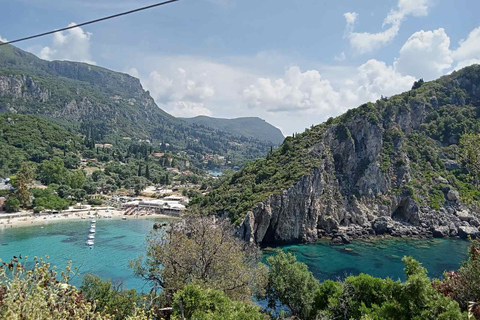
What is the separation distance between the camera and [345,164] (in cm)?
5319

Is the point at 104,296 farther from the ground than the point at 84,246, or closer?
farther from the ground

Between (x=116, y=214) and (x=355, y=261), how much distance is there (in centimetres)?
4433

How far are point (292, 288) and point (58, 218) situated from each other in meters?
47.4

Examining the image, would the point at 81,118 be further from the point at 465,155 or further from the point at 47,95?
the point at 465,155

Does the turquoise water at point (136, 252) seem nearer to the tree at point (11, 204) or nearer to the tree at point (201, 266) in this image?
the tree at point (11, 204)

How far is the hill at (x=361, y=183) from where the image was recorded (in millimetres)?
42406

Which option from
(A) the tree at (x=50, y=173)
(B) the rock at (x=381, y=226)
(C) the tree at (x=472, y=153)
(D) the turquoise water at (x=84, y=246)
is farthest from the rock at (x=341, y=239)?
(A) the tree at (x=50, y=173)

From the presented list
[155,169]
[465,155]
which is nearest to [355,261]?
[465,155]

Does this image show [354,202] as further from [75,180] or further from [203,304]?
[75,180]

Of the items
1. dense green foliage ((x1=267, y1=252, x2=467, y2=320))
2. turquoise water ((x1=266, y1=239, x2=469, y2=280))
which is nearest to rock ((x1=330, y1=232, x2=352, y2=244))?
turquoise water ((x1=266, y1=239, x2=469, y2=280))

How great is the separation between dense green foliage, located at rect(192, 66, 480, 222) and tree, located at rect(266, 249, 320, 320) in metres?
17.5

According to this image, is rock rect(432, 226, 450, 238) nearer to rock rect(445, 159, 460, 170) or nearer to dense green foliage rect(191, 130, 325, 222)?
rock rect(445, 159, 460, 170)

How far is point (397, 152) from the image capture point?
5622cm

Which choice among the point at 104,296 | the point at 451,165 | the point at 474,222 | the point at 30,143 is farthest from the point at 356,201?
the point at 30,143
